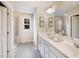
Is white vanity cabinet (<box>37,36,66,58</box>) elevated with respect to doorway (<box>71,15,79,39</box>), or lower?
lower

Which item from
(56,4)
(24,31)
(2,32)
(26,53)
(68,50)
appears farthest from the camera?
(24,31)

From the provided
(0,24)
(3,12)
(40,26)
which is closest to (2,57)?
(0,24)

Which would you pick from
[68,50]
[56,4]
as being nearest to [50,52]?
[68,50]

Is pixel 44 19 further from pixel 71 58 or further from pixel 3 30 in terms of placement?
pixel 71 58

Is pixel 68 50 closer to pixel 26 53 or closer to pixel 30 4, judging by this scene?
pixel 26 53

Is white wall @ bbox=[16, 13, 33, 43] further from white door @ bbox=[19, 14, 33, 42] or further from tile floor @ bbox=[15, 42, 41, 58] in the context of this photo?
tile floor @ bbox=[15, 42, 41, 58]

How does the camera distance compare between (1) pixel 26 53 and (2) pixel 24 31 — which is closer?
(1) pixel 26 53

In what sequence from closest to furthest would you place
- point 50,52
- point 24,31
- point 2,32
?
1. point 50,52
2. point 2,32
3. point 24,31

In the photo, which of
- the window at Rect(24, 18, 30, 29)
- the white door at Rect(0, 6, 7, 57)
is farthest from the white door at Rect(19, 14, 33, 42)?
the white door at Rect(0, 6, 7, 57)

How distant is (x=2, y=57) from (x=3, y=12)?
1.73m

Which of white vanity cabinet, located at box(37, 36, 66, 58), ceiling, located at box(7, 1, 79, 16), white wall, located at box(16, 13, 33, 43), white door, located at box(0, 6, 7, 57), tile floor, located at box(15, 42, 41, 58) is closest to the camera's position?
white vanity cabinet, located at box(37, 36, 66, 58)

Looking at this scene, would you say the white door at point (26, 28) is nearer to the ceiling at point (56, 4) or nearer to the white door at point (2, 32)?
the ceiling at point (56, 4)

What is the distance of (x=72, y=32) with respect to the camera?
245 centimetres

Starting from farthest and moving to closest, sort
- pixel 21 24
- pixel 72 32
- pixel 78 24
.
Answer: pixel 21 24 → pixel 72 32 → pixel 78 24
